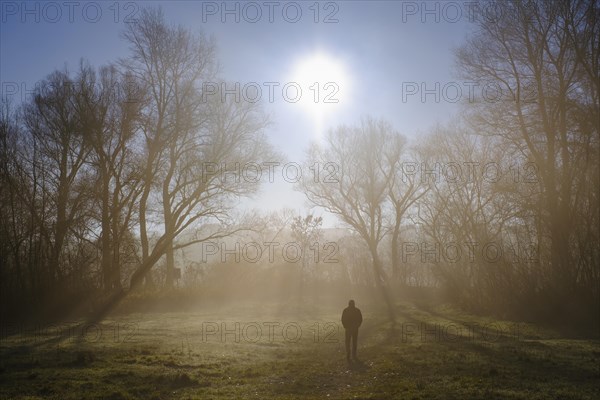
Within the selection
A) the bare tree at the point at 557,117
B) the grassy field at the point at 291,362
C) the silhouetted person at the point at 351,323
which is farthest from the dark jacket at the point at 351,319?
the bare tree at the point at 557,117

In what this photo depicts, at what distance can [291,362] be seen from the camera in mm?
14328

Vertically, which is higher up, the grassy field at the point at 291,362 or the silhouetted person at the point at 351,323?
the silhouetted person at the point at 351,323

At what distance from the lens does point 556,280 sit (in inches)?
867

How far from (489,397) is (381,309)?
22.1m

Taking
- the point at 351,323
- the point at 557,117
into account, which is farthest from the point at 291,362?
the point at 557,117

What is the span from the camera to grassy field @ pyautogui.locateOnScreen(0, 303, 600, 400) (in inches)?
404

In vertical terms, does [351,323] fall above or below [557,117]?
below

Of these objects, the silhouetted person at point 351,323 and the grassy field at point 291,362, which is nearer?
the grassy field at point 291,362

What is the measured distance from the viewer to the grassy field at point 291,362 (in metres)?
10.2

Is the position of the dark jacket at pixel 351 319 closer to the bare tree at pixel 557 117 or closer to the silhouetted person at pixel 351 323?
the silhouetted person at pixel 351 323

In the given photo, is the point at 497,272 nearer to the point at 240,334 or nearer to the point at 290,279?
the point at 240,334

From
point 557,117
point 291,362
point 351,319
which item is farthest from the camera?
point 557,117

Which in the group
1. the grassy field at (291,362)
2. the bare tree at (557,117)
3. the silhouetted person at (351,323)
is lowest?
the grassy field at (291,362)

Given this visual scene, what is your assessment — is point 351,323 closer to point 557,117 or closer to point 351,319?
point 351,319
